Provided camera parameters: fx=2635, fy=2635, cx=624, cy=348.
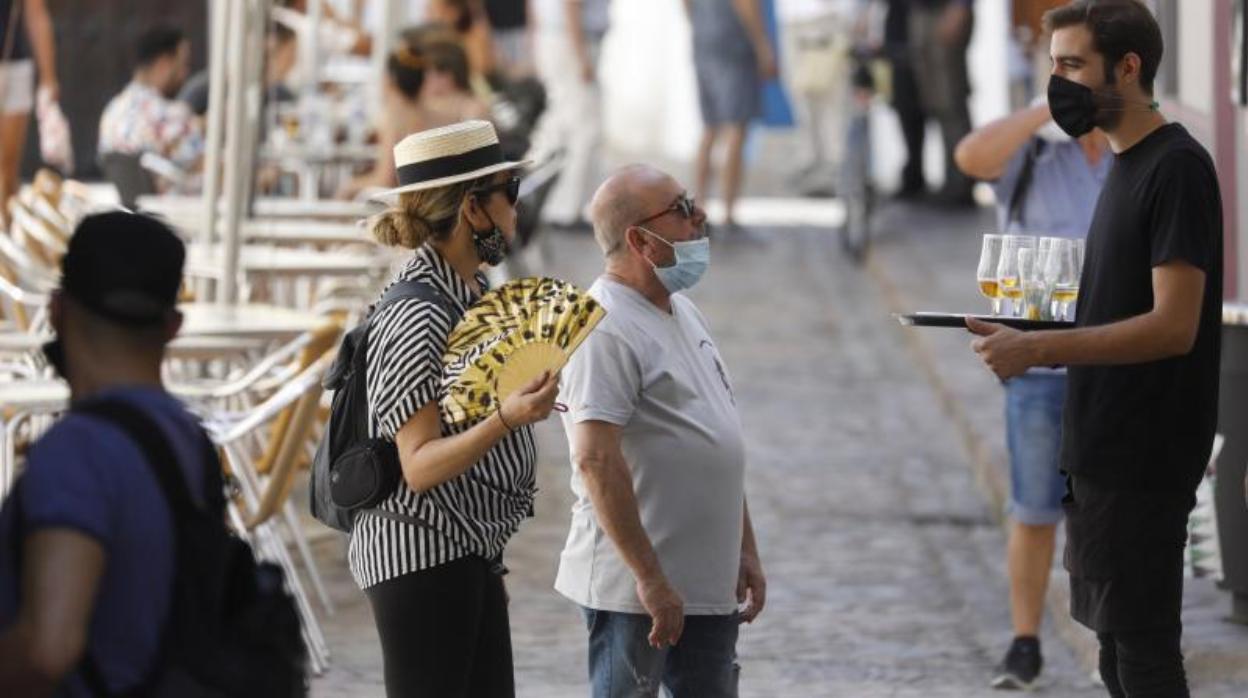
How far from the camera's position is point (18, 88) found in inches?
611

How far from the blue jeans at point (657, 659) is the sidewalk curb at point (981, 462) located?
134 centimetres

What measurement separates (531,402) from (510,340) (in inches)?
5.2

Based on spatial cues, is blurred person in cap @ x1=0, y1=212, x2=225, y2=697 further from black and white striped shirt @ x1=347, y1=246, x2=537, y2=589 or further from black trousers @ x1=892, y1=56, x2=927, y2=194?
black trousers @ x1=892, y1=56, x2=927, y2=194

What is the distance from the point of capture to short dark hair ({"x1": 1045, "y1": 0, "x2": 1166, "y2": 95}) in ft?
17.7

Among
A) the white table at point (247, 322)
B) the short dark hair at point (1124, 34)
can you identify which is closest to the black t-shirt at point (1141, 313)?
the short dark hair at point (1124, 34)

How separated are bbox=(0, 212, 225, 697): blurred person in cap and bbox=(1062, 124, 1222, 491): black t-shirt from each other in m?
2.31

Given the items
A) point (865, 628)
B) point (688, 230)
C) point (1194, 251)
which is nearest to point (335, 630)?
point (865, 628)

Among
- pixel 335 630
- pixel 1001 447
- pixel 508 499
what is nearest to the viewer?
pixel 508 499

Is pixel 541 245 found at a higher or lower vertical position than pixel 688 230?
lower

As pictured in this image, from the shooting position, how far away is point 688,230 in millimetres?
5402

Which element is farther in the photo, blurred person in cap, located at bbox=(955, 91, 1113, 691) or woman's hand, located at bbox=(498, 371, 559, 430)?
blurred person in cap, located at bbox=(955, 91, 1113, 691)

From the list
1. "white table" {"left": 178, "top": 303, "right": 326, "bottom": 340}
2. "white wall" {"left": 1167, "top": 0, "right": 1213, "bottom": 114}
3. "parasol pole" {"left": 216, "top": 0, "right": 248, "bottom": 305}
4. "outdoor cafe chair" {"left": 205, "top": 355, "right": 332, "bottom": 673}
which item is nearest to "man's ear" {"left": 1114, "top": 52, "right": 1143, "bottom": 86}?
"outdoor cafe chair" {"left": 205, "top": 355, "right": 332, "bottom": 673}

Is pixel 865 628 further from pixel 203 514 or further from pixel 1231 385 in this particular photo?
pixel 203 514

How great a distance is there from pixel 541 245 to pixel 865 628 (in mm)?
10337
